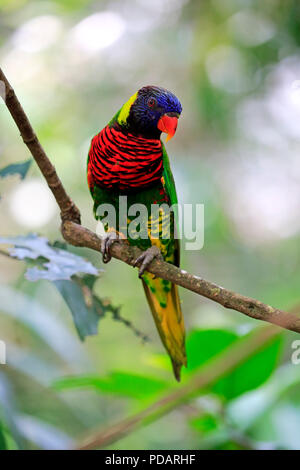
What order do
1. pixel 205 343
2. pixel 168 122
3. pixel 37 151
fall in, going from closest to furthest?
pixel 37 151, pixel 168 122, pixel 205 343

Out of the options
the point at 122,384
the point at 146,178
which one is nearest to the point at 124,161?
the point at 146,178

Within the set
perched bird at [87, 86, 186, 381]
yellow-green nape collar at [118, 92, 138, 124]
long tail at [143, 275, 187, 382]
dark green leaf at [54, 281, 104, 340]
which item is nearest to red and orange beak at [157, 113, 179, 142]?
perched bird at [87, 86, 186, 381]

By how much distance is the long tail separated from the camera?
214cm

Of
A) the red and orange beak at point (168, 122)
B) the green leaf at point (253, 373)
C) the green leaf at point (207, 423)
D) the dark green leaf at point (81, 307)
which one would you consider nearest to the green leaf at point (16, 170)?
the dark green leaf at point (81, 307)

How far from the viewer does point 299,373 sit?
2.08 metres

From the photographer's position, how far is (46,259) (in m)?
1.70

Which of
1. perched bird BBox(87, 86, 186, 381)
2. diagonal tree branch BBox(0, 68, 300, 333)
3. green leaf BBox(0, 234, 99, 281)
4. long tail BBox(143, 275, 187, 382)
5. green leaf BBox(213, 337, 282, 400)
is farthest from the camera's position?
long tail BBox(143, 275, 187, 382)

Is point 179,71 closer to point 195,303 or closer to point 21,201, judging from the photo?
point 21,201

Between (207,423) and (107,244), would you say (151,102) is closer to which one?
(107,244)

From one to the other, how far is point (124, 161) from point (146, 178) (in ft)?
0.44

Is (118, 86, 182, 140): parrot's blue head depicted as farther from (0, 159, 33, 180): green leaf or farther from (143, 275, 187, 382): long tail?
(143, 275, 187, 382): long tail

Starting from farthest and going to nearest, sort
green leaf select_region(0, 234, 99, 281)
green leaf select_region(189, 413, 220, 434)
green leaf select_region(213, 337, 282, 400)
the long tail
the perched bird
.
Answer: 1. the long tail
2. green leaf select_region(189, 413, 220, 434)
3. green leaf select_region(213, 337, 282, 400)
4. the perched bird
5. green leaf select_region(0, 234, 99, 281)

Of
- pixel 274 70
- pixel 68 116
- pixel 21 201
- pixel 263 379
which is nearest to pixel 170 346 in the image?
pixel 263 379
